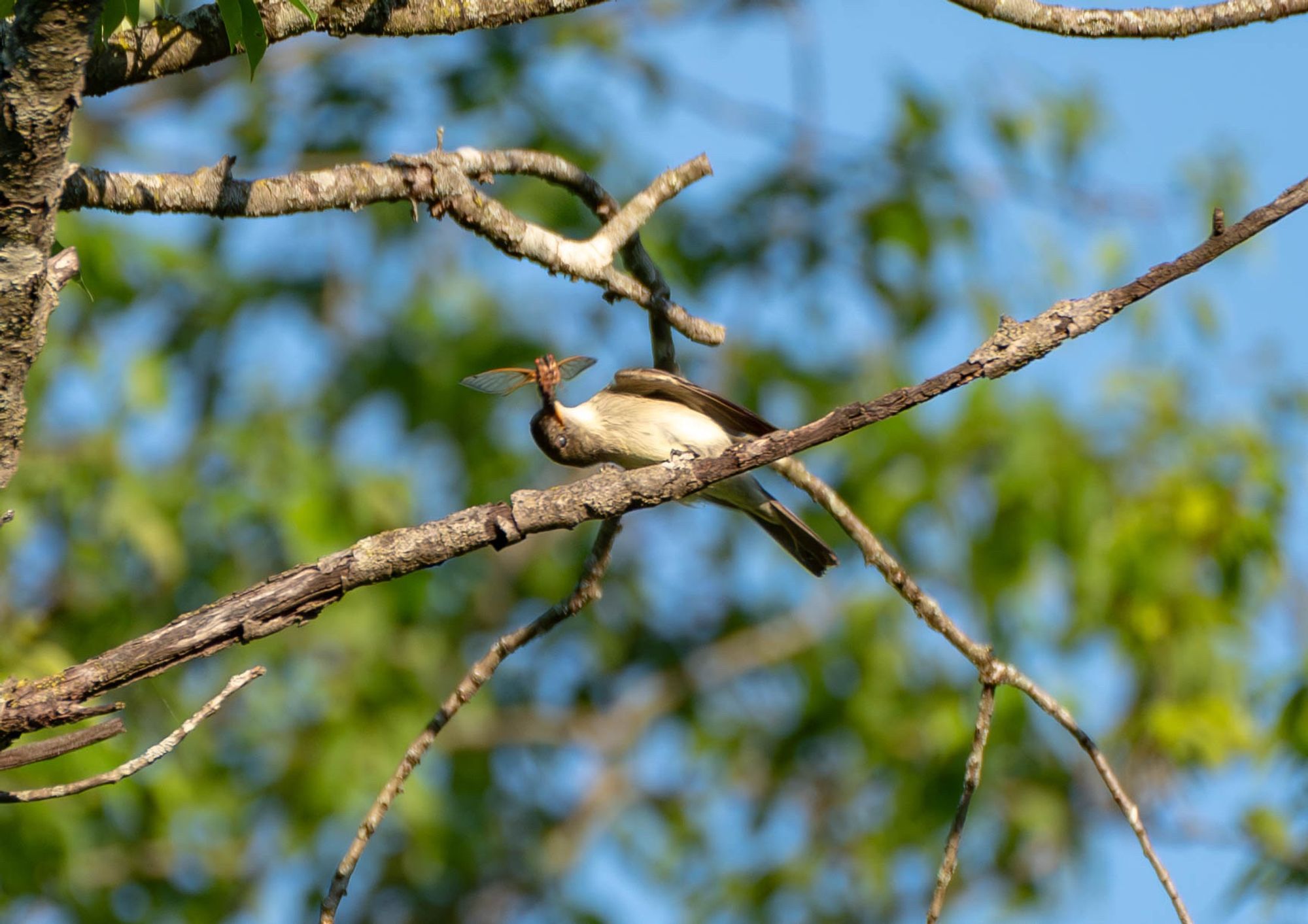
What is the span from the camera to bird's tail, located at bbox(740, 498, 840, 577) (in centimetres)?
531

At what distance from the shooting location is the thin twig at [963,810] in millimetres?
2821

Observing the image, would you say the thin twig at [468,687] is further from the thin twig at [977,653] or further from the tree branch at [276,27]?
the tree branch at [276,27]

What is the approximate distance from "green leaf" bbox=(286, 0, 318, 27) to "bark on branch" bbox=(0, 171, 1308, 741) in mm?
1042

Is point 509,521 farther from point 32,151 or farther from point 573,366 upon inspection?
point 573,366

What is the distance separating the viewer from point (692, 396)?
516 centimetres

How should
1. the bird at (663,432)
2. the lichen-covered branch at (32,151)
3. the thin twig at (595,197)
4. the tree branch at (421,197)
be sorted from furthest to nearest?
the bird at (663,432), the thin twig at (595,197), the tree branch at (421,197), the lichen-covered branch at (32,151)

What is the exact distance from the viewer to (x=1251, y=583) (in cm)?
717

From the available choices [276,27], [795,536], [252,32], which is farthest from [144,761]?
[795,536]

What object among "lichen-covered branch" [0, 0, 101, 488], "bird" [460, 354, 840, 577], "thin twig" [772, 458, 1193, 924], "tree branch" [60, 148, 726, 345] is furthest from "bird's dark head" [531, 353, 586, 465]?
"lichen-covered branch" [0, 0, 101, 488]

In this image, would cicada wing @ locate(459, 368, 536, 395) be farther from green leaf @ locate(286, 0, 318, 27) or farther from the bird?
green leaf @ locate(286, 0, 318, 27)

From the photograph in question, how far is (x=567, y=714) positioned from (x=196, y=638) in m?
8.82

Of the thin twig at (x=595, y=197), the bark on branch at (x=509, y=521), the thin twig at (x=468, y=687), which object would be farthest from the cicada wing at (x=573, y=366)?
the bark on branch at (x=509, y=521)

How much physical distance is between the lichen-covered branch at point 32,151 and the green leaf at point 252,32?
50cm

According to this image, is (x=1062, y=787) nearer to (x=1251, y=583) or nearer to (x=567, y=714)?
(x=1251, y=583)
